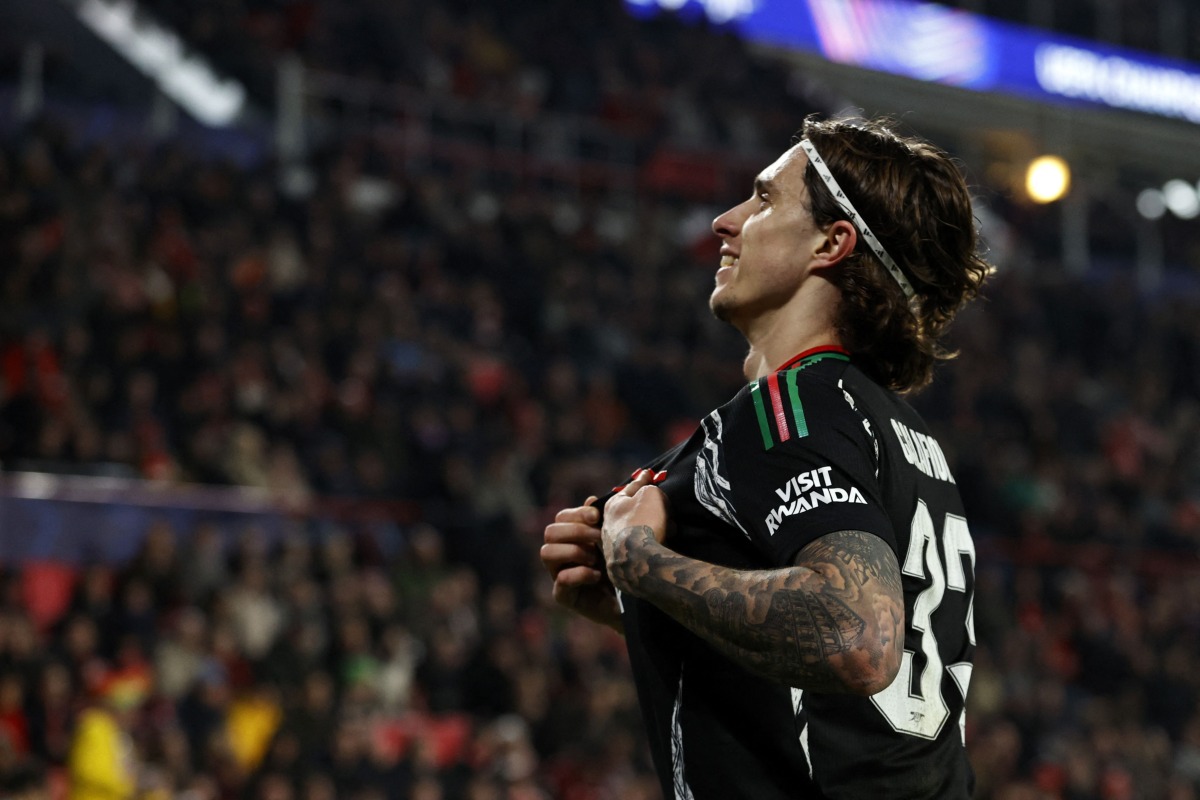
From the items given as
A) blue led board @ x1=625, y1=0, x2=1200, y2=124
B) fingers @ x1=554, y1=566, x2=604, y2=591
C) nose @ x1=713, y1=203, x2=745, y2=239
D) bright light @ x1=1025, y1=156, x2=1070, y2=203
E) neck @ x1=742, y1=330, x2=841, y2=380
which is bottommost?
fingers @ x1=554, y1=566, x2=604, y2=591

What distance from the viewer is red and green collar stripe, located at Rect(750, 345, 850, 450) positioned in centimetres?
223

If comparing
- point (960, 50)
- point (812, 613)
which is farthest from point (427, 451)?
point (960, 50)

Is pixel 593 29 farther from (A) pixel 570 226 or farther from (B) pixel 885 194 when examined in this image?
(B) pixel 885 194

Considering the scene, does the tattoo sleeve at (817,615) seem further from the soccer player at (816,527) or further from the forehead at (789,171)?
the forehead at (789,171)

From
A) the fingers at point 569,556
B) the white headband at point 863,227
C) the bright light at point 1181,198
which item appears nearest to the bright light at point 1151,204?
the bright light at point 1181,198

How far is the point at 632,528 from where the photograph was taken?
2354 millimetres

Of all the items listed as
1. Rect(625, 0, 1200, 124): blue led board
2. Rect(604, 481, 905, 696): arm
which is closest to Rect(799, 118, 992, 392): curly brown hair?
Rect(604, 481, 905, 696): arm

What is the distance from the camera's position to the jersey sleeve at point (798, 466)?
2.15 m

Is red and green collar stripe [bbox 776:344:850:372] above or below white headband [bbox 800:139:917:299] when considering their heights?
below

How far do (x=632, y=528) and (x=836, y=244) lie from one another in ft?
2.15

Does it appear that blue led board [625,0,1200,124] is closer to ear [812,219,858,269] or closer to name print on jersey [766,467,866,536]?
ear [812,219,858,269]

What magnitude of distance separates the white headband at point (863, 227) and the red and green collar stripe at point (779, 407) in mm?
282

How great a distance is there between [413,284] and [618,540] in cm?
1214

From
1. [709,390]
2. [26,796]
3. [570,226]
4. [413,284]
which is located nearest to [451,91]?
[570,226]
